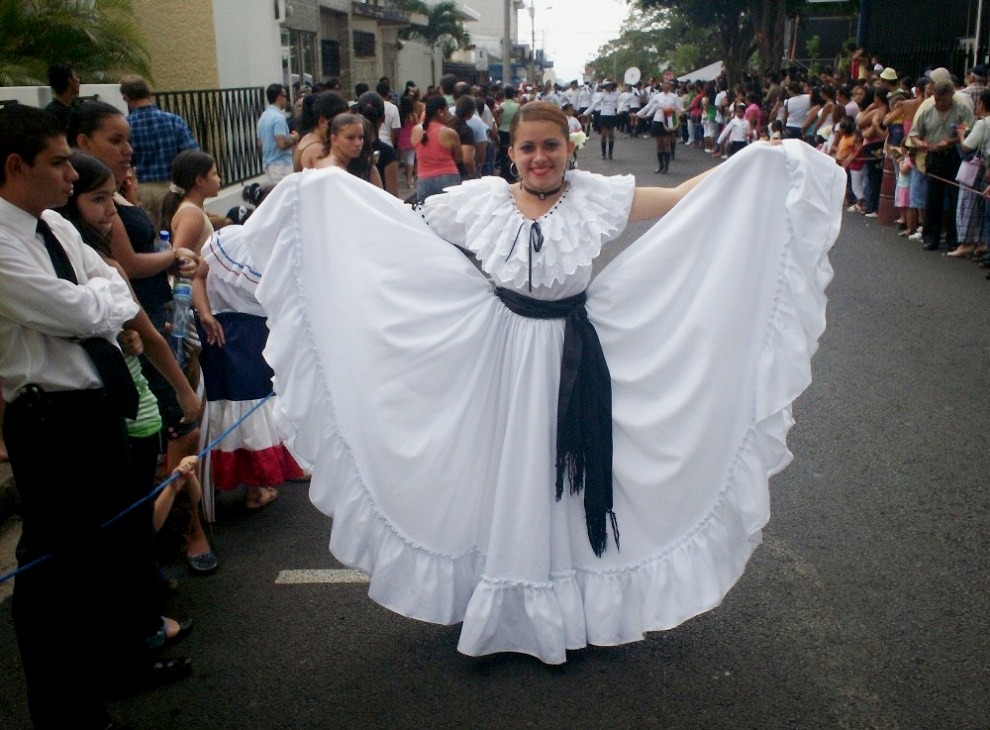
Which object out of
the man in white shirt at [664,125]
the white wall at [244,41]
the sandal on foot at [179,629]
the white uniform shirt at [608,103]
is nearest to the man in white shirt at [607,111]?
the white uniform shirt at [608,103]

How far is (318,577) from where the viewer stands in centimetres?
462

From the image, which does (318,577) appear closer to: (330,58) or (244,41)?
(244,41)

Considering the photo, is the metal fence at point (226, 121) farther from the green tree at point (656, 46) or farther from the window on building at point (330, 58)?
the green tree at point (656, 46)

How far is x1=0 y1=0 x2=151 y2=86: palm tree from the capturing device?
1119 cm

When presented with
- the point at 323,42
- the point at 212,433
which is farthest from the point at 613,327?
the point at 323,42

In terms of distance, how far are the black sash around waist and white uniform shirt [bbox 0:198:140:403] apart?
1510mm

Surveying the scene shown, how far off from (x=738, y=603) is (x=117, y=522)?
246 cm

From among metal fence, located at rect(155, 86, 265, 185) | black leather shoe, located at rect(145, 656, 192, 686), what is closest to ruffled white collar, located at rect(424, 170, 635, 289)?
black leather shoe, located at rect(145, 656, 192, 686)

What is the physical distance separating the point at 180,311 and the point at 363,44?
101 feet

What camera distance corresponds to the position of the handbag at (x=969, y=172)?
1168cm

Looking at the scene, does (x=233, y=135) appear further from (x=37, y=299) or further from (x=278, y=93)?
(x=37, y=299)

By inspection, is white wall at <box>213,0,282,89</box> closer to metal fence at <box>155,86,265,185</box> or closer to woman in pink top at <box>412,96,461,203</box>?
metal fence at <box>155,86,265,185</box>

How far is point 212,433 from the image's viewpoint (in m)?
5.22

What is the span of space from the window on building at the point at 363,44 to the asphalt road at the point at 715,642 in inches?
1162
